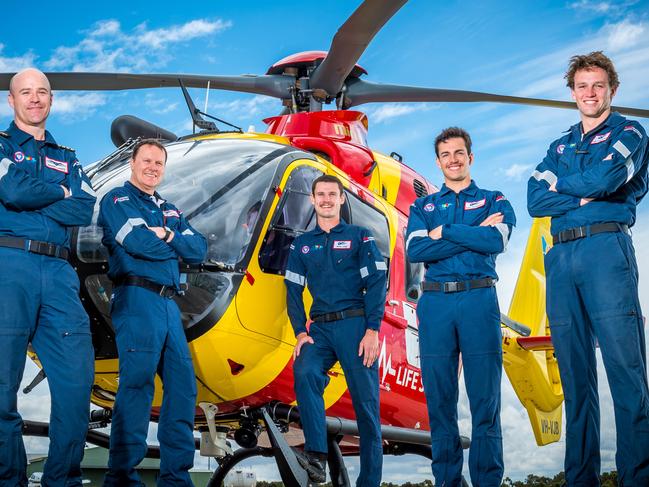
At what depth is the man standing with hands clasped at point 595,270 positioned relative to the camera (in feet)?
12.6

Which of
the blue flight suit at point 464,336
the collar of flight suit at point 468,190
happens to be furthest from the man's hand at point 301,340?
the collar of flight suit at point 468,190

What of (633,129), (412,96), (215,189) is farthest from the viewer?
(412,96)

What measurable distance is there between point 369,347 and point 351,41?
318 centimetres

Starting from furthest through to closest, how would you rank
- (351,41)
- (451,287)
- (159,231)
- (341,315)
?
(351,41) → (341,315) → (159,231) → (451,287)

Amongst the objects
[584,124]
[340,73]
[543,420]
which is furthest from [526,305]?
[584,124]

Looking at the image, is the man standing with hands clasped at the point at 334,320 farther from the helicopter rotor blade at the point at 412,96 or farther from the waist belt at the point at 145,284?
the helicopter rotor blade at the point at 412,96

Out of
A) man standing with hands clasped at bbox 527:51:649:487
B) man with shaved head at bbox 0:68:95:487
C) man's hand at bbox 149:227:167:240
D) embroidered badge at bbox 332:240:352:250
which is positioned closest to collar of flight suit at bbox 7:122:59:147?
man with shaved head at bbox 0:68:95:487

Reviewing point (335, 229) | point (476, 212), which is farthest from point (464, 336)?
point (335, 229)

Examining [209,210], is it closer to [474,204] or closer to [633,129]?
[474,204]

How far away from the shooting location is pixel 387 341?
21.0ft

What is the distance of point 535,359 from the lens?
30.9 ft

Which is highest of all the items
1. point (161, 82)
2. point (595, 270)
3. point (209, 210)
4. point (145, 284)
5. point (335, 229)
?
point (161, 82)

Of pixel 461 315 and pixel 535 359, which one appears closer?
pixel 461 315

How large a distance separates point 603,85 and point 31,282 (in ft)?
10.4
